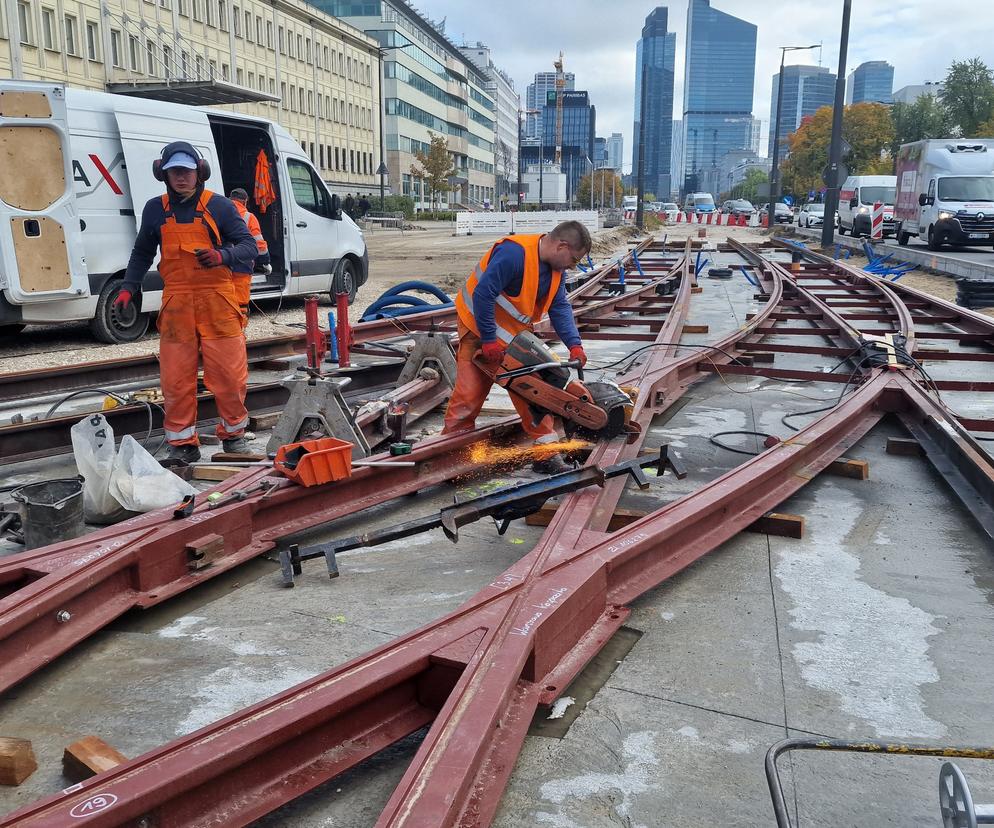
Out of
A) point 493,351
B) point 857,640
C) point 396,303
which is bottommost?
point 857,640

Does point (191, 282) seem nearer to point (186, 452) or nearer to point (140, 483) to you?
point (186, 452)

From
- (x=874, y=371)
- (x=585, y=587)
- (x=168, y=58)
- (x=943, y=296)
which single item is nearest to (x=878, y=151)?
(x=168, y=58)

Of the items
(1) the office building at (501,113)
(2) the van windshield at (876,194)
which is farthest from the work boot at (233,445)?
(1) the office building at (501,113)

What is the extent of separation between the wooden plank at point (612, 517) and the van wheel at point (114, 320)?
266 inches

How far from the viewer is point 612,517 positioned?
14.0 ft

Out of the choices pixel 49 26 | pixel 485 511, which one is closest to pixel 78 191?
pixel 485 511

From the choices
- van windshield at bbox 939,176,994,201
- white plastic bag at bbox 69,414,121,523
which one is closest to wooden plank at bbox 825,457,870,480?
white plastic bag at bbox 69,414,121,523

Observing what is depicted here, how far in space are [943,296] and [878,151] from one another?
56831 millimetres

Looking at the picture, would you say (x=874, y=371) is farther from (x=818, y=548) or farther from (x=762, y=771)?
(x=762, y=771)

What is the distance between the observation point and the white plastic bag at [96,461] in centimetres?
417

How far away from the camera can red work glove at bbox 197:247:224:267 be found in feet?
16.6

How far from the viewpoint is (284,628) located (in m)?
3.27

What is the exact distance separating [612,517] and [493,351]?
4.14 ft

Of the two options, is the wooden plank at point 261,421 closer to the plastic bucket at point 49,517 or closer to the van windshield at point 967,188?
the plastic bucket at point 49,517
